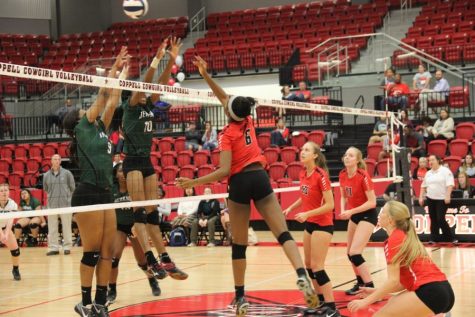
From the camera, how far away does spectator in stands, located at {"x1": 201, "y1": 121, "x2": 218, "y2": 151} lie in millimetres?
20469

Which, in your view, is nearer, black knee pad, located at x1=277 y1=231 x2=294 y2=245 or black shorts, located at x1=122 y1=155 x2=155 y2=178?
black knee pad, located at x1=277 y1=231 x2=294 y2=245

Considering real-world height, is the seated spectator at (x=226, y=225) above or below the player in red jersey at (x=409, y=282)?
below

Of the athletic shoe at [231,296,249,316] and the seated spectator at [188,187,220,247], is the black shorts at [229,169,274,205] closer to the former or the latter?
the athletic shoe at [231,296,249,316]

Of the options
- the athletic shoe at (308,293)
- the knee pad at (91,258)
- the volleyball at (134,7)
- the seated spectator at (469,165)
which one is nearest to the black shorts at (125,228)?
the knee pad at (91,258)

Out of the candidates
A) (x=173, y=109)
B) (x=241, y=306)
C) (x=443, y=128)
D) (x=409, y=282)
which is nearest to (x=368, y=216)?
(x=241, y=306)

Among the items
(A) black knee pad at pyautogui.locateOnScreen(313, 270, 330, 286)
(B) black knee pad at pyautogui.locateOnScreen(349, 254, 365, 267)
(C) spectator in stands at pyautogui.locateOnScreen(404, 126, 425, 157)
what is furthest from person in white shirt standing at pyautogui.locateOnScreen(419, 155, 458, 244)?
(A) black knee pad at pyautogui.locateOnScreen(313, 270, 330, 286)

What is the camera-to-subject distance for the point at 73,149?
7496 millimetres

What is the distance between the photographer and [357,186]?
9.16 m

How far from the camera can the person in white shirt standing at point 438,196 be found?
1454 cm

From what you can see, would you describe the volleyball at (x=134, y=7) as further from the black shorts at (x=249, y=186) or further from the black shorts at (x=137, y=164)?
the black shorts at (x=249, y=186)

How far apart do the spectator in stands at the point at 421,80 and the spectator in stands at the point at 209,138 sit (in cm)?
558

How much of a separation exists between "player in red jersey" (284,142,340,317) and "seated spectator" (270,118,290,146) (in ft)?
37.5

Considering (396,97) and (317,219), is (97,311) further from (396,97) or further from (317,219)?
(396,97)

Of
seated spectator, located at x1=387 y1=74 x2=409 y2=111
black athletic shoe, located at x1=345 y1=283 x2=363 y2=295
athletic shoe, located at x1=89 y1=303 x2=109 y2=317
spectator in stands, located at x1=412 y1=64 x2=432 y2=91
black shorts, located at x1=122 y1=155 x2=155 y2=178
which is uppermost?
spectator in stands, located at x1=412 y1=64 x2=432 y2=91
